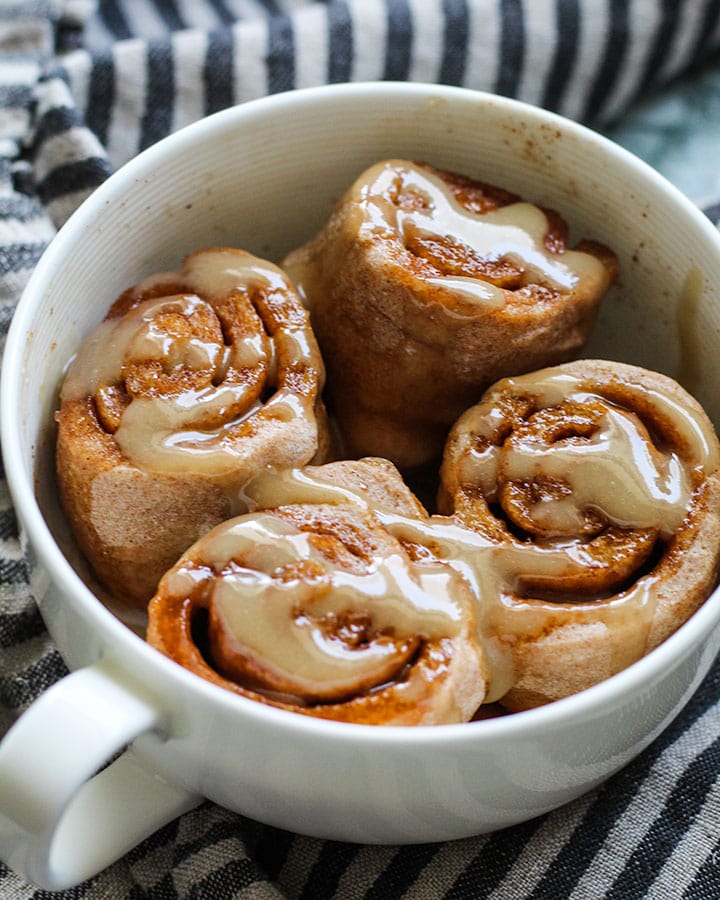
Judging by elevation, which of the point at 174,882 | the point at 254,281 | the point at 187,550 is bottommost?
the point at 174,882

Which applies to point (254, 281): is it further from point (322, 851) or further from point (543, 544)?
point (322, 851)

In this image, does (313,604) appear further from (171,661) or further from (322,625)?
(171,661)

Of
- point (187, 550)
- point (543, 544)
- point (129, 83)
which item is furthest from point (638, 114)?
point (187, 550)

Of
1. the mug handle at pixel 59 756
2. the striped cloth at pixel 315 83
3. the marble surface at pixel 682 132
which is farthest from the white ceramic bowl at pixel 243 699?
the marble surface at pixel 682 132

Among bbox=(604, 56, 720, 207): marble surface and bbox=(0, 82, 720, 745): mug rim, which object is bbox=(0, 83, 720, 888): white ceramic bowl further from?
bbox=(604, 56, 720, 207): marble surface

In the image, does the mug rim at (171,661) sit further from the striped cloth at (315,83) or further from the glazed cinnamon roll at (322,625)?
the striped cloth at (315,83)

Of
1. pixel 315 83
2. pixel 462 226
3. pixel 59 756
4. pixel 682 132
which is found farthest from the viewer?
pixel 682 132

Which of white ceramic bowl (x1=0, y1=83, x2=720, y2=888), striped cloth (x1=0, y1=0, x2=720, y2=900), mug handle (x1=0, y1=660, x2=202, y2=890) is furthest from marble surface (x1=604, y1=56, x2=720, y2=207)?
mug handle (x1=0, y1=660, x2=202, y2=890)

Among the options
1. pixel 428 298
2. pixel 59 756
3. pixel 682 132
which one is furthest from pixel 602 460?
pixel 682 132
